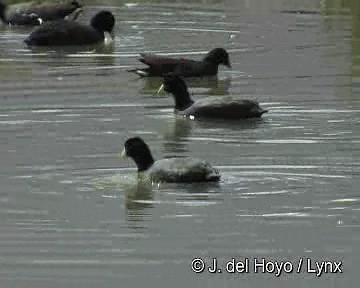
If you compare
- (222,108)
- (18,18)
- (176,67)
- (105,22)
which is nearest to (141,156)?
(222,108)

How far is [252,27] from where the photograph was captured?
2412 centimetres

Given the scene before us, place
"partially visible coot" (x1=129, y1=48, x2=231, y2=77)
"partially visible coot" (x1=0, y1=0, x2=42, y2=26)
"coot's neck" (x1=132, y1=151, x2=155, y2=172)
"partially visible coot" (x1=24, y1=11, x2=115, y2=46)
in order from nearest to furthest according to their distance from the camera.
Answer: "coot's neck" (x1=132, y1=151, x2=155, y2=172) < "partially visible coot" (x1=129, y1=48, x2=231, y2=77) < "partially visible coot" (x1=24, y1=11, x2=115, y2=46) < "partially visible coot" (x1=0, y1=0, x2=42, y2=26)

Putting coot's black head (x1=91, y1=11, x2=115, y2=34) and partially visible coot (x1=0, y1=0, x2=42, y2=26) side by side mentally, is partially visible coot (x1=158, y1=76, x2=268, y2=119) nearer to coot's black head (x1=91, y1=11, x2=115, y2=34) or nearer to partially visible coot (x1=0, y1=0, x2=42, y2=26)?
coot's black head (x1=91, y1=11, x2=115, y2=34)

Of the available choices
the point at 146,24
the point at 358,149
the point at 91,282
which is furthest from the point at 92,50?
the point at 91,282

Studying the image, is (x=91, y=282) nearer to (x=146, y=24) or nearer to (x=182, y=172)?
(x=182, y=172)

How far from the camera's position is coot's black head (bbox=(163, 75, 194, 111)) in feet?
51.9

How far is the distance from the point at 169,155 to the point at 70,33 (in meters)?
9.74

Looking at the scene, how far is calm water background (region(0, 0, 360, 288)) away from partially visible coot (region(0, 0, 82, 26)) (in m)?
4.12

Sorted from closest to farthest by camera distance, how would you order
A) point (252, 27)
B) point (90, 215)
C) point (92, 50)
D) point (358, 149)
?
1. point (90, 215)
2. point (358, 149)
3. point (92, 50)
4. point (252, 27)

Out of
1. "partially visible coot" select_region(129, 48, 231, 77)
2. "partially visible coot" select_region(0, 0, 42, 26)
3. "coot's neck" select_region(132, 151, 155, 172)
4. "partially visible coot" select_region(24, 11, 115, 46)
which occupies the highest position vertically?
"coot's neck" select_region(132, 151, 155, 172)

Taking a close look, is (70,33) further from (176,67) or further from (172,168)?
(172,168)

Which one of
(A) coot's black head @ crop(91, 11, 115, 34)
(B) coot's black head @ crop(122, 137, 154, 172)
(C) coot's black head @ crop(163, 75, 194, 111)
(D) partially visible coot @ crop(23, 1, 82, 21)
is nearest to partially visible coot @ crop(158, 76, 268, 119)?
(C) coot's black head @ crop(163, 75, 194, 111)

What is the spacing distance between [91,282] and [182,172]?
2758 mm

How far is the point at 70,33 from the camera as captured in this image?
22.6 m
